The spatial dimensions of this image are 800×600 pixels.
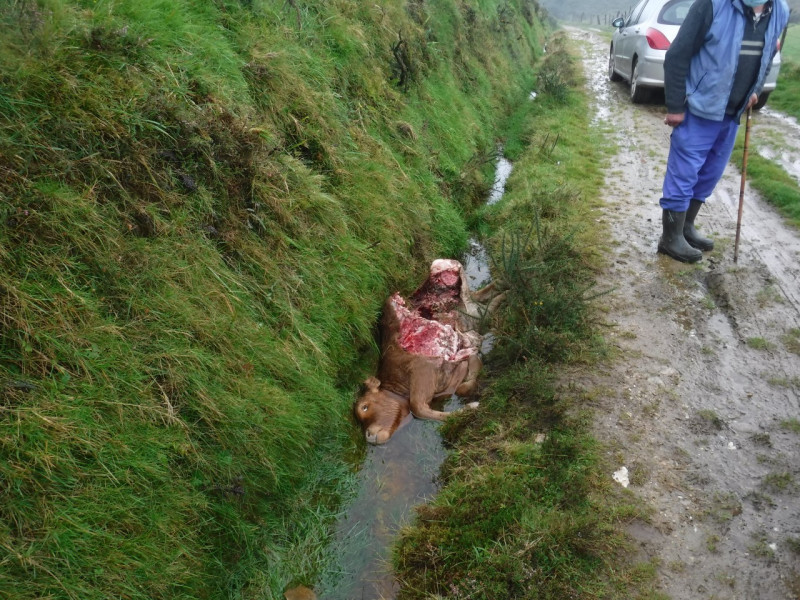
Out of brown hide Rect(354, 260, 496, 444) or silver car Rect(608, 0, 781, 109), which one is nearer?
brown hide Rect(354, 260, 496, 444)

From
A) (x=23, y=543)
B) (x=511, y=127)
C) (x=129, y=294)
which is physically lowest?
(x=511, y=127)

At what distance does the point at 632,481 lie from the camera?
3029 millimetres

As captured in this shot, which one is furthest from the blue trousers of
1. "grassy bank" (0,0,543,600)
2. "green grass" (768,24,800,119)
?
"green grass" (768,24,800,119)

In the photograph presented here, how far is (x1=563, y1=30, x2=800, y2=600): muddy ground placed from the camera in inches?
104

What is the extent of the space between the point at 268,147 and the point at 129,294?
61.4 inches

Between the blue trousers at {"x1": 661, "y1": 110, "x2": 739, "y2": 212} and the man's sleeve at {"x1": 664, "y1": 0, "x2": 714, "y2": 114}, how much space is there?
17 cm

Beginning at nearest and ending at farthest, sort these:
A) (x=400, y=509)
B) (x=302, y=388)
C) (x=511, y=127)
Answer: (x=400, y=509), (x=302, y=388), (x=511, y=127)

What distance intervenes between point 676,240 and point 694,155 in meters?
0.78

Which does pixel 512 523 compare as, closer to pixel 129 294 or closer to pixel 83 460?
pixel 83 460

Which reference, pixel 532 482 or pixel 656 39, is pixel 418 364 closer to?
pixel 532 482

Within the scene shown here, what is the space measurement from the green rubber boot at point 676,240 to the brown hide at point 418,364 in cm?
205

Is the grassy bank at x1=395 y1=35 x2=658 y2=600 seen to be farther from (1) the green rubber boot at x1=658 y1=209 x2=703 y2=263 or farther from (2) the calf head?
(1) the green rubber boot at x1=658 y1=209 x2=703 y2=263

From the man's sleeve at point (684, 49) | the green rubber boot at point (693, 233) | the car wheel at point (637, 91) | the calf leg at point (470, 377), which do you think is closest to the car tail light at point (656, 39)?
the car wheel at point (637, 91)

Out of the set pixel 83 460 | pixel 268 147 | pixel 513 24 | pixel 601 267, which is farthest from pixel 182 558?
pixel 513 24
